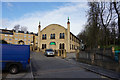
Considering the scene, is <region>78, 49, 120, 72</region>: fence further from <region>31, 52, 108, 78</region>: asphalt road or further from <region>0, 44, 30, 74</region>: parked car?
<region>0, 44, 30, 74</region>: parked car

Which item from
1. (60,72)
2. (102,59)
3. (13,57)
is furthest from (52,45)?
(13,57)

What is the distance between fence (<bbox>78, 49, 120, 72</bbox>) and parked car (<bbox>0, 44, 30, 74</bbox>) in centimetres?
777

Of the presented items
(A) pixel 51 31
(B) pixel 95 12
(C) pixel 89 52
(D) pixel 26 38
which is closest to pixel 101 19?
(B) pixel 95 12

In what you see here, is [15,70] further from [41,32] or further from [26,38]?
[26,38]

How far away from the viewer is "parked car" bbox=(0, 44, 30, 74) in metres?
10.7

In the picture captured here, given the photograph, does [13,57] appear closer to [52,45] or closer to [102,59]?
[102,59]

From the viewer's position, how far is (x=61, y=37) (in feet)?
156

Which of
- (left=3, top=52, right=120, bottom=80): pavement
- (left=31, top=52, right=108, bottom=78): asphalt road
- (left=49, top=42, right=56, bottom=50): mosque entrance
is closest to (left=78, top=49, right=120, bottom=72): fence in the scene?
(left=3, top=52, right=120, bottom=80): pavement

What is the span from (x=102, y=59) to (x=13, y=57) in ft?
30.6

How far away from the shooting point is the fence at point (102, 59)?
40.5ft

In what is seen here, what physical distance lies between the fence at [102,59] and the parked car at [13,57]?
7.77 metres

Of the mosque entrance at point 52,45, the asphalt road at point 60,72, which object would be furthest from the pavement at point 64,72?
the mosque entrance at point 52,45

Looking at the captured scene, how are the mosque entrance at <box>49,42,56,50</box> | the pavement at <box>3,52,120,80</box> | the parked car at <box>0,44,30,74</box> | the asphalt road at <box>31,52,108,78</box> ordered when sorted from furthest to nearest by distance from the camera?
the mosque entrance at <box>49,42,56,50</box>, the parked car at <box>0,44,30,74</box>, the asphalt road at <box>31,52,108,78</box>, the pavement at <box>3,52,120,80</box>

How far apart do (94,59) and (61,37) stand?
3119cm
